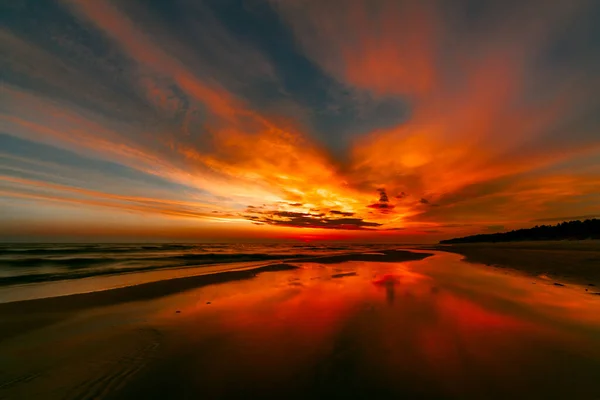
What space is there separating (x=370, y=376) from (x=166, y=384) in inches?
132

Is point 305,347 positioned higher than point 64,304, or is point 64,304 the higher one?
point 64,304

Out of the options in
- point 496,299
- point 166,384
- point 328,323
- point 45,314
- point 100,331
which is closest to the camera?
point 166,384

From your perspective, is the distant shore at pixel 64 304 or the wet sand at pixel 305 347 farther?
the distant shore at pixel 64 304

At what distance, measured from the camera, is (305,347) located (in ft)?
19.7

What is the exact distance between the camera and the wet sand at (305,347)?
14.5 ft

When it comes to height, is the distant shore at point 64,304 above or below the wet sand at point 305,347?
above

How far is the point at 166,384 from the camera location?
180 inches

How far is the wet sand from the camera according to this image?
4.41 m

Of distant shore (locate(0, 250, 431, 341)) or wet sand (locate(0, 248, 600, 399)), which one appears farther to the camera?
distant shore (locate(0, 250, 431, 341))

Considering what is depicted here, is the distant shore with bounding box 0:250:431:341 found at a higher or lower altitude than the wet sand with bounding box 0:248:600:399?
higher

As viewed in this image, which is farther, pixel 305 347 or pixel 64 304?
pixel 64 304

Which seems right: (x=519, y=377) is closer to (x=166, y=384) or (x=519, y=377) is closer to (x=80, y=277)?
(x=166, y=384)

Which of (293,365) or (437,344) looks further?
(437,344)

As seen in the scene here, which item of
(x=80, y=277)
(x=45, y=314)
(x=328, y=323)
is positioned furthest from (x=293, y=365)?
(x=80, y=277)
